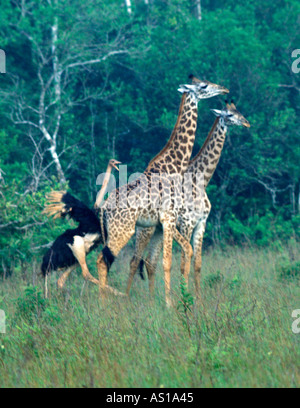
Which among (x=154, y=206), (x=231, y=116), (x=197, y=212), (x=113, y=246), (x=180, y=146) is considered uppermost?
(x=231, y=116)

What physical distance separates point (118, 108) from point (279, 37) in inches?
139

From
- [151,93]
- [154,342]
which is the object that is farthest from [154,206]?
[151,93]

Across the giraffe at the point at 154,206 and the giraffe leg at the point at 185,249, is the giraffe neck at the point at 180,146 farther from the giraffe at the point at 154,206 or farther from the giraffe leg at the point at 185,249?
the giraffe leg at the point at 185,249

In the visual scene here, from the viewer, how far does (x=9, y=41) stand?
43.3ft

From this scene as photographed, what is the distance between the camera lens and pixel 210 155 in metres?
7.66

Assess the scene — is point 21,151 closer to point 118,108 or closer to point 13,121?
point 13,121

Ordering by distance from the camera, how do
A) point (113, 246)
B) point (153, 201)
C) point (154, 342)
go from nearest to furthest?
point (154, 342), point (113, 246), point (153, 201)

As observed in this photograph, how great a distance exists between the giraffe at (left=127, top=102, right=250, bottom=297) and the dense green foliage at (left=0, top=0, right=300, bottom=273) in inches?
129

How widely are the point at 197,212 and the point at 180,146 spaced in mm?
779

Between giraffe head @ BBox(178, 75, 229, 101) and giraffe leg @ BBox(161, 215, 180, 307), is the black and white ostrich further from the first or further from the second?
giraffe head @ BBox(178, 75, 229, 101)

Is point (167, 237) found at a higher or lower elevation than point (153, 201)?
lower

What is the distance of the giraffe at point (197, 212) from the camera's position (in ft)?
23.5

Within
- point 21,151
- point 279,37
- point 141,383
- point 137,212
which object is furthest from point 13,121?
point 141,383

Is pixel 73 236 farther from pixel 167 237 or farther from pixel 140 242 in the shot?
pixel 167 237
